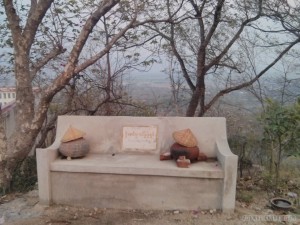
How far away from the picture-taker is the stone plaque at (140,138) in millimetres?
4492

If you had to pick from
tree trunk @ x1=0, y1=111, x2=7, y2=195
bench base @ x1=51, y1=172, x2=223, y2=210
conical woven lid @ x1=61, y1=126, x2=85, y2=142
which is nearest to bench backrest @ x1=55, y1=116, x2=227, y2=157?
conical woven lid @ x1=61, y1=126, x2=85, y2=142

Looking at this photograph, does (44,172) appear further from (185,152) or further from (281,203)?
(281,203)

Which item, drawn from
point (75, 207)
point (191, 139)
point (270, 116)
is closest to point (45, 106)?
point (75, 207)

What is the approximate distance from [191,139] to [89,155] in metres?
1.36

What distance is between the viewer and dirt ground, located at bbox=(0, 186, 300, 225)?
3.77m

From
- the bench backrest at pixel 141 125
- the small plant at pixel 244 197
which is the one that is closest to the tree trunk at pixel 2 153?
the bench backrest at pixel 141 125

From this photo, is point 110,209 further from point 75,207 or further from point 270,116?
point 270,116

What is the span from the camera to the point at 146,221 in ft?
12.4

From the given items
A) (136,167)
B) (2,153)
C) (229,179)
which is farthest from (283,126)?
(2,153)

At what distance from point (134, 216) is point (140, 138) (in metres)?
1.05

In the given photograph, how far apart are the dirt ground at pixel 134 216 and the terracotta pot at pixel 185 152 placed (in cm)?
64

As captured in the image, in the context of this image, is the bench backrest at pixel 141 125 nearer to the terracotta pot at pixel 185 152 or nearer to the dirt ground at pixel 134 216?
the terracotta pot at pixel 185 152

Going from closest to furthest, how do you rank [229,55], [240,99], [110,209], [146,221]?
[146,221] → [110,209] → [229,55] → [240,99]

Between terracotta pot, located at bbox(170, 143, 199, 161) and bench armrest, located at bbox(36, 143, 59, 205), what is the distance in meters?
1.52
